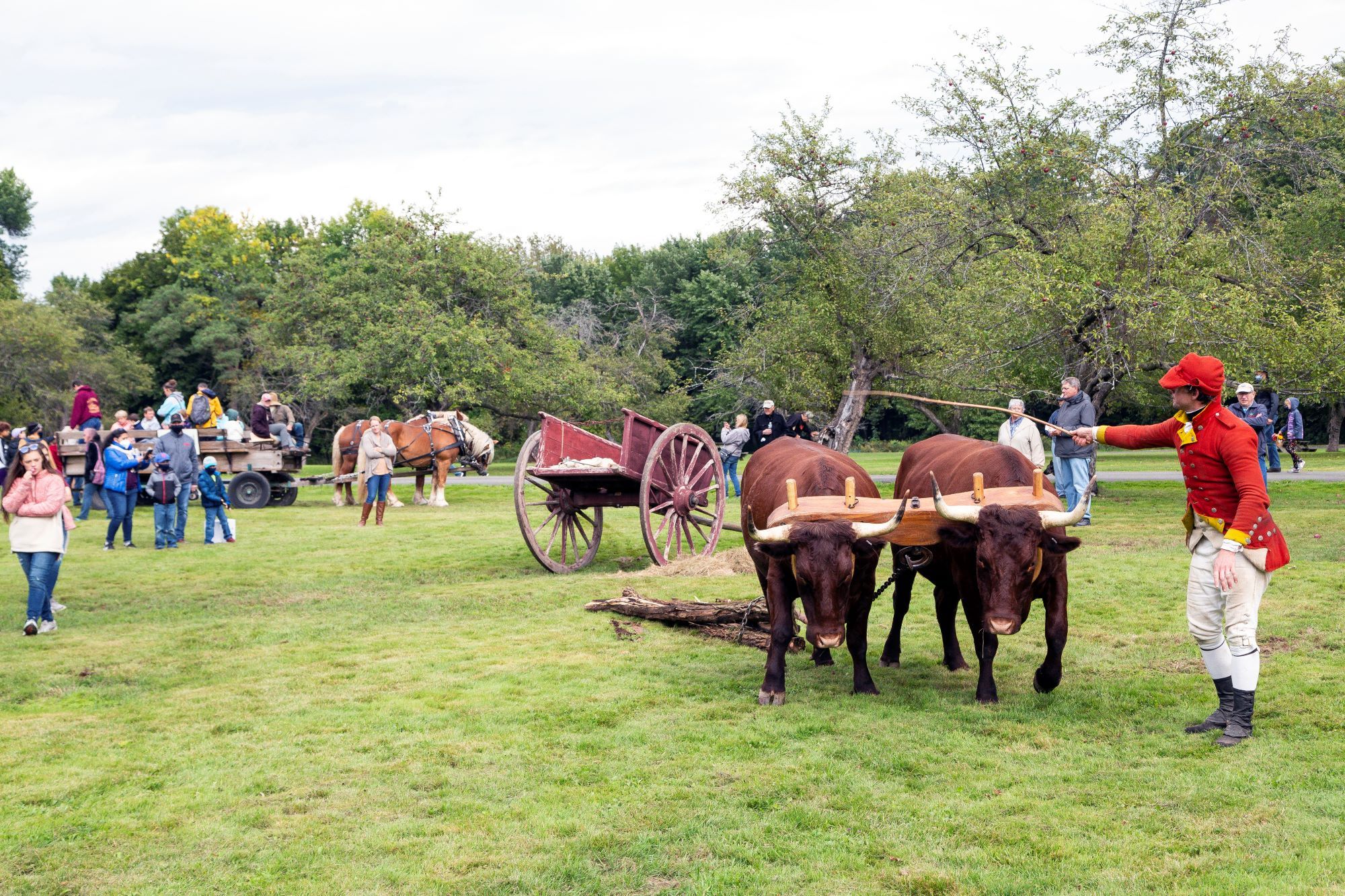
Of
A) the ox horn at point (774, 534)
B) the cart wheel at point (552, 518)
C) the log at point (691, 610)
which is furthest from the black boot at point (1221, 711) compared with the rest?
the cart wheel at point (552, 518)

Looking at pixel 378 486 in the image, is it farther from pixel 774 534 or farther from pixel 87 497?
pixel 774 534

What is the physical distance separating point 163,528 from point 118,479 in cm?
99

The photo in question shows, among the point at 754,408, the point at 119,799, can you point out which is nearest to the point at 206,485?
the point at 119,799

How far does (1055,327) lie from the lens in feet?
60.5

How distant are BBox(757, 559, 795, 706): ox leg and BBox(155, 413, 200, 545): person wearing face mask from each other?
36.8ft

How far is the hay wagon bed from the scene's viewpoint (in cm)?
2059

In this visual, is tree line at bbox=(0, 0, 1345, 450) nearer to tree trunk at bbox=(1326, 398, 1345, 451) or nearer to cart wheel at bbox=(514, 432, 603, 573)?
tree trunk at bbox=(1326, 398, 1345, 451)

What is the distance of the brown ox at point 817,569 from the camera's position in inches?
268

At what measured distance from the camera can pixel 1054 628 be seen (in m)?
7.00

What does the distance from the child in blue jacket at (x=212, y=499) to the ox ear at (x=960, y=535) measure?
40.9ft

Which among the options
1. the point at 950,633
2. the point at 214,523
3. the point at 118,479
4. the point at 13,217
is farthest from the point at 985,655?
the point at 13,217

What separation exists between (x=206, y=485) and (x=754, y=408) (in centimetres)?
2258

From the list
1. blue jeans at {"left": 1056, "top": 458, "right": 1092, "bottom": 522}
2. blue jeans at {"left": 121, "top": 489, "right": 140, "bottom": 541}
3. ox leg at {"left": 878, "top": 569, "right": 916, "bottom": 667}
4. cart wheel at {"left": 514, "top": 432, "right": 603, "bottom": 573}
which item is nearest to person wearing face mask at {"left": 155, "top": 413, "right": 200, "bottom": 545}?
blue jeans at {"left": 121, "top": 489, "right": 140, "bottom": 541}

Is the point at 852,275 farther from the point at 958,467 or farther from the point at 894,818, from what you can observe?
the point at 894,818
